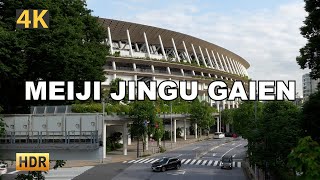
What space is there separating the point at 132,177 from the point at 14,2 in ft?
65.8

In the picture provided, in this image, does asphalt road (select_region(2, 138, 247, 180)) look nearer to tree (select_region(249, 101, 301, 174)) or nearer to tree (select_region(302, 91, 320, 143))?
tree (select_region(249, 101, 301, 174))

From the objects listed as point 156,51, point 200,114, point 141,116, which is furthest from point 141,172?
point 156,51

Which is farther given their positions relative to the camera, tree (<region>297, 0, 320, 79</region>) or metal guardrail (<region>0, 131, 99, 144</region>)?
tree (<region>297, 0, 320, 79</region>)

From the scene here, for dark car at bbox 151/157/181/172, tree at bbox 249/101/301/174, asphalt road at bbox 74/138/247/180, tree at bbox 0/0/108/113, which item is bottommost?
asphalt road at bbox 74/138/247/180

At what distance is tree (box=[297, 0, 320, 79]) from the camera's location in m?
27.3

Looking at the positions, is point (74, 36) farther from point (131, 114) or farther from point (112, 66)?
point (112, 66)

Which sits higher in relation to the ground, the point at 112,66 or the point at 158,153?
the point at 112,66

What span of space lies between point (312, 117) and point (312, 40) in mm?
5617

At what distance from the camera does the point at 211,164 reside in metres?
51.3

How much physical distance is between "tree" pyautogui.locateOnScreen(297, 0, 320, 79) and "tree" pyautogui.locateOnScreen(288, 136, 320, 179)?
1938 centimetres

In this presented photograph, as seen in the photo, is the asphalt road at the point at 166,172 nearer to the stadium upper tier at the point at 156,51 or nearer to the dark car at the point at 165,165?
the dark car at the point at 165,165

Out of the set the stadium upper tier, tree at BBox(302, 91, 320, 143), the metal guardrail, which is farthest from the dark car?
the stadium upper tier

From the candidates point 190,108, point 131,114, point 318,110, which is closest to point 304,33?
point 318,110

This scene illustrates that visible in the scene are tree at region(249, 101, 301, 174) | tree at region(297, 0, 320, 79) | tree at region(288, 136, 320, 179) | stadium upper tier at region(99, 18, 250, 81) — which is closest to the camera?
tree at region(288, 136, 320, 179)
